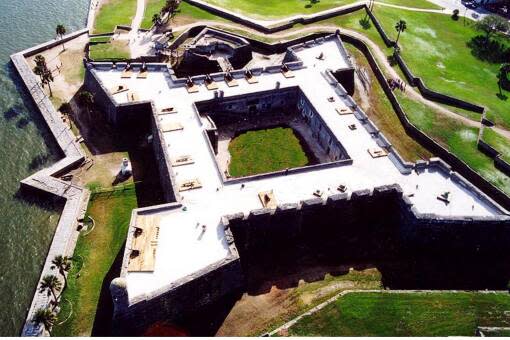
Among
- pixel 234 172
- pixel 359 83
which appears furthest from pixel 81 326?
pixel 359 83

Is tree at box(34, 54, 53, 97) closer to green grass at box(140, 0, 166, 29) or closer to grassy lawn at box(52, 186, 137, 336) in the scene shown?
green grass at box(140, 0, 166, 29)

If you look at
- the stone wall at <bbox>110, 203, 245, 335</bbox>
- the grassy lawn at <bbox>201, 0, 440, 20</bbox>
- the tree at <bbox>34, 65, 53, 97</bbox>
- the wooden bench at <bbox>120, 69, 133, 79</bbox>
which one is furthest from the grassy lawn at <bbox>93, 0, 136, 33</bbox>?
the stone wall at <bbox>110, 203, 245, 335</bbox>

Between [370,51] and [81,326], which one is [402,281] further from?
[370,51]

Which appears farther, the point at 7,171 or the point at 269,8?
the point at 269,8

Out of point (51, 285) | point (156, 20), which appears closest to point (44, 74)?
point (156, 20)

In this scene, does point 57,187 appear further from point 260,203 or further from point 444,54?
point 444,54
